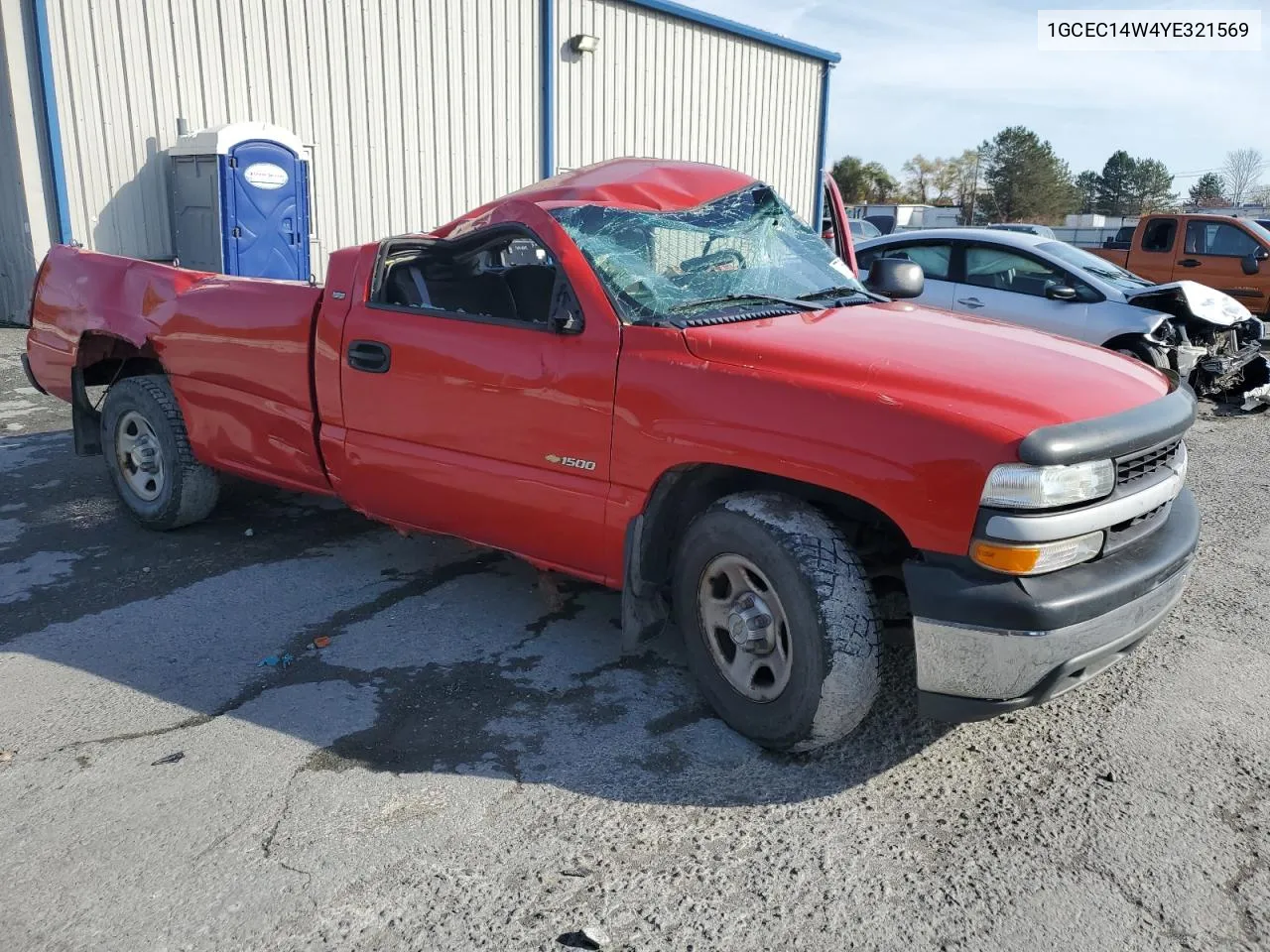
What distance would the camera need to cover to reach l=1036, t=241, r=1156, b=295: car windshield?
29.4 ft

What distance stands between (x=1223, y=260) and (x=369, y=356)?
14.0 meters

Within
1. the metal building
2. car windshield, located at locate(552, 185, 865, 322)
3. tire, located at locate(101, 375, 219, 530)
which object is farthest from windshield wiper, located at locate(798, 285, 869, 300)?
the metal building

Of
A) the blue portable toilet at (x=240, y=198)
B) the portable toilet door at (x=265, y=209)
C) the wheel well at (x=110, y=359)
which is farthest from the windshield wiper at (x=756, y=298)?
the portable toilet door at (x=265, y=209)

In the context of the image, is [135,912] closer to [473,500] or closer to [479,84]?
[473,500]

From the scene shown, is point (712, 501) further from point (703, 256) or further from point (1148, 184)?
point (1148, 184)

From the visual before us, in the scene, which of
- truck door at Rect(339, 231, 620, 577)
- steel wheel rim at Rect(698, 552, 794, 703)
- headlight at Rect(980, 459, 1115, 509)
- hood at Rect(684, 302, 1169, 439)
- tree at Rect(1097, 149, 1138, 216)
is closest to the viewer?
headlight at Rect(980, 459, 1115, 509)

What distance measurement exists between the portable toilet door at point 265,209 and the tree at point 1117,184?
78.0 m

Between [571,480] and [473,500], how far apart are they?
1.73ft

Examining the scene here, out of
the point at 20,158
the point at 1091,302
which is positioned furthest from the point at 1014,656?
the point at 20,158

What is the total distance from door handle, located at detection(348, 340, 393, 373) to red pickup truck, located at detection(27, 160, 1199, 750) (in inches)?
0.5

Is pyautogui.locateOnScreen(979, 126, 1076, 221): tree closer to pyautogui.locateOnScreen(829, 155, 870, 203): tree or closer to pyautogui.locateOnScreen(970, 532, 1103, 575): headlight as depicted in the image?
pyautogui.locateOnScreen(829, 155, 870, 203): tree

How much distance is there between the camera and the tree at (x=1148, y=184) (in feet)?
249

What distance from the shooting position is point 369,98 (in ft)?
43.7

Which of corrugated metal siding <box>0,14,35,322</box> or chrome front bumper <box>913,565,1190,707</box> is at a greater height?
corrugated metal siding <box>0,14,35,322</box>
